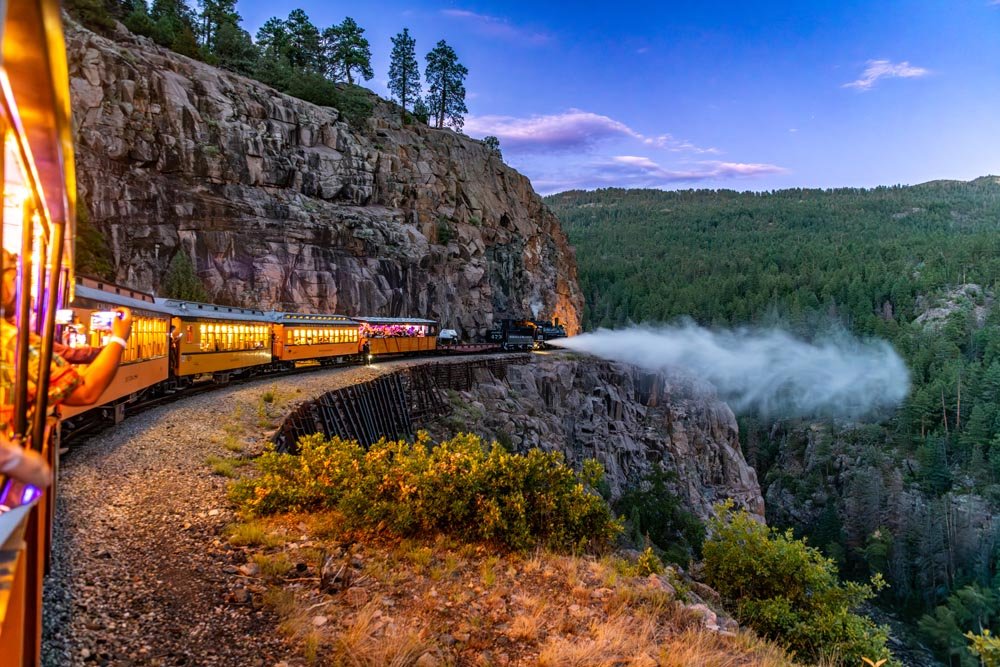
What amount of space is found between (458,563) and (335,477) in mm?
2767

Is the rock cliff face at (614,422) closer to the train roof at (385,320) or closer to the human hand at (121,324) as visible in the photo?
the train roof at (385,320)

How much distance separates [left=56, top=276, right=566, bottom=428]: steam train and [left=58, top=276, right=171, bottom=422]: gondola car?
0.09 feet

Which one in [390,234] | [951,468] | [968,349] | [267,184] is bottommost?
[951,468]

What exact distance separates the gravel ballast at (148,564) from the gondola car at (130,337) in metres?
1.33

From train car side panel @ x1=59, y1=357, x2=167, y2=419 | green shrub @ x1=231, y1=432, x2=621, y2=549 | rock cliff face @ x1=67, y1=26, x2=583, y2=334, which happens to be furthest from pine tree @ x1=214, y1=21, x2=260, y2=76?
green shrub @ x1=231, y1=432, x2=621, y2=549

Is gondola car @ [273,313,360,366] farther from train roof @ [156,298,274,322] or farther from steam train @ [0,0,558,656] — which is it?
steam train @ [0,0,558,656]

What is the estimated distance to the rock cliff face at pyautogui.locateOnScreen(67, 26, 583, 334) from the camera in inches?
1409

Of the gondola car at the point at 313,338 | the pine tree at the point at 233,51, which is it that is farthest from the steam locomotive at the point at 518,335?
the pine tree at the point at 233,51

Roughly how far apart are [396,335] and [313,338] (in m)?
8.85

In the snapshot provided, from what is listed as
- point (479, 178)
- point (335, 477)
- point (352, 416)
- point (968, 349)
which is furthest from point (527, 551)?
point (968, 349)

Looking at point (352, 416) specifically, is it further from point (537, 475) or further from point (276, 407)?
point (537, 475)

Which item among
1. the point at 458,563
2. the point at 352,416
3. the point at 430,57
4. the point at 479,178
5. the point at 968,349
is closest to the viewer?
the point at 458,563

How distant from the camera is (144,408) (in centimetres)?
1590

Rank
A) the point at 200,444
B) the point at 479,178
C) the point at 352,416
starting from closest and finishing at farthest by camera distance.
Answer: the point at 200,444 → the point at 352,416 → the point at 479,178
